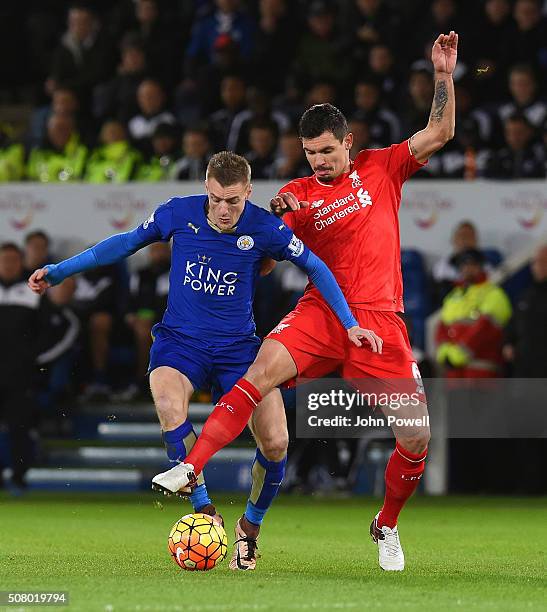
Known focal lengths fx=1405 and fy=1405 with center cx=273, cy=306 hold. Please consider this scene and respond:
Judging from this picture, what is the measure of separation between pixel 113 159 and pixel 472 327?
15.0 ft

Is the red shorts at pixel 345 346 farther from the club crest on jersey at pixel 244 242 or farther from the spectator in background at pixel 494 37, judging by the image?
the spectator in background at pixel 494 37

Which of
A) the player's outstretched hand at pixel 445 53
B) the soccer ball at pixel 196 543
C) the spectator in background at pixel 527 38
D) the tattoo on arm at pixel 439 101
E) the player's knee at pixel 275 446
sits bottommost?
the soccer ball at pixel 196 543

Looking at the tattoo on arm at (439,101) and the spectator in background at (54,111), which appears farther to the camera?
the spectator in background at (54,111)

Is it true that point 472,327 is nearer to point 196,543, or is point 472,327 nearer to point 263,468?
point 263,468

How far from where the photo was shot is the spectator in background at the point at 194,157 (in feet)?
50.4

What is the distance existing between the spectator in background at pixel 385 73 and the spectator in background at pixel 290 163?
5.31ft

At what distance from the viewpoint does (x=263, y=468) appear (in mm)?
8523

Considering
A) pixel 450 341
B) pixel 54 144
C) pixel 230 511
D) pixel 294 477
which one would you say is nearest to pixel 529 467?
pixel 450 341

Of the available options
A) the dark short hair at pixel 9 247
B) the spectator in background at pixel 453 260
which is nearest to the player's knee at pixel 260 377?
the spectator in background at pixel 453 260

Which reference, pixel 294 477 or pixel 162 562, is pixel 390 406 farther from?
pixel 294 477

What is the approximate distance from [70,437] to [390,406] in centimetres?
802

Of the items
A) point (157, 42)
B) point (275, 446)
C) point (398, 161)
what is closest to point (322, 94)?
point (157, 42)

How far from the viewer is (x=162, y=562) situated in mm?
8438

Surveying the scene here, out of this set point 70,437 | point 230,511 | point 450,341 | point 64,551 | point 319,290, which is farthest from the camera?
point 70,437
